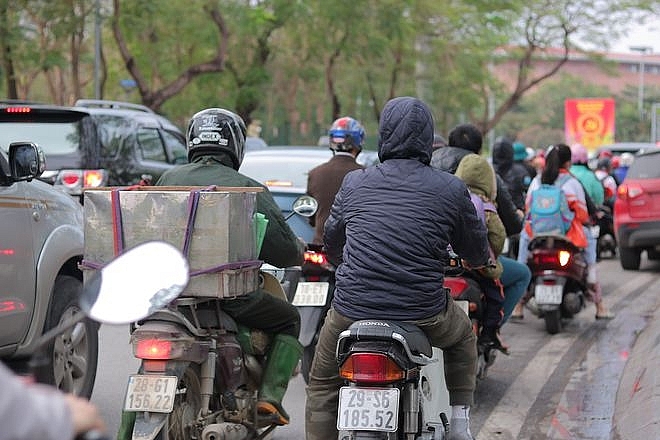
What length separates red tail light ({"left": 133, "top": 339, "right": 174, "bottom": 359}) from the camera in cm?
473

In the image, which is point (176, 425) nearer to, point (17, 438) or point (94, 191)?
point (94, 191)

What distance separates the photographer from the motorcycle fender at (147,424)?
4.57 m

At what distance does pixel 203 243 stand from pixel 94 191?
1.69 feet

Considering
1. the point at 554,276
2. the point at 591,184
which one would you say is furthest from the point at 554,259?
the point at 591,184

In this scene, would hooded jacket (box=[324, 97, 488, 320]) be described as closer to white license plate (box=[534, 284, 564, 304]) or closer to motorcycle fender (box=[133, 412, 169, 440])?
motorcycle fender (box=[133, 412, 169, 440])

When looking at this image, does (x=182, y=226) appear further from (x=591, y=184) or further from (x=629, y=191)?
(x=629, y=191)

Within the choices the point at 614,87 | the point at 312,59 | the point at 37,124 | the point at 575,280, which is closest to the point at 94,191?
the point at 575,280

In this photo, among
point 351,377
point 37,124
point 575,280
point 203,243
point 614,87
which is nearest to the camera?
Answer: point 351,377

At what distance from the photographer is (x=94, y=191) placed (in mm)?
4898

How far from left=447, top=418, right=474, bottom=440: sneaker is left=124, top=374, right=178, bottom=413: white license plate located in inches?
51.3

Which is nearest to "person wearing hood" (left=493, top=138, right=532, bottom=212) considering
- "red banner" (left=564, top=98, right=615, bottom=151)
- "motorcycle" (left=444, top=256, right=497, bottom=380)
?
"motorcycle" (left=444, top=256, right=497, bottom=380)

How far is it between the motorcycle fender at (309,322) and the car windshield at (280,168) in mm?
2381

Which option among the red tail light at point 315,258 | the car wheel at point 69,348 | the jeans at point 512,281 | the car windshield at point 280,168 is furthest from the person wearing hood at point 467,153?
the car wheel at point 69,348

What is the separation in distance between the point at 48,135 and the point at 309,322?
600cm
